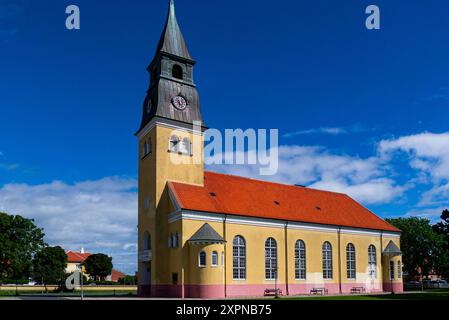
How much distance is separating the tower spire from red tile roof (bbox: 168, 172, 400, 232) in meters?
12.8

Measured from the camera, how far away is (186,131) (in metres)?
44.3

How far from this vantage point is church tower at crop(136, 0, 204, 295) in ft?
137

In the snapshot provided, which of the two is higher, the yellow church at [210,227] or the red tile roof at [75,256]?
the yellow church at [210,227]

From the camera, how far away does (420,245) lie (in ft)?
237

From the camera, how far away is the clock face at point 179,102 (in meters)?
44.1

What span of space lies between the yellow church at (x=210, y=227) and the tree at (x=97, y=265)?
6982 cm

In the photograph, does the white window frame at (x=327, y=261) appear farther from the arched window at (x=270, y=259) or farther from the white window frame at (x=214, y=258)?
the white window frame at (x=214, y=258)

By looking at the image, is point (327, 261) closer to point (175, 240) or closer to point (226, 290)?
point (226, 290)

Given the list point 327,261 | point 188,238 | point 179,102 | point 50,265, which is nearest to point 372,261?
point 327,261

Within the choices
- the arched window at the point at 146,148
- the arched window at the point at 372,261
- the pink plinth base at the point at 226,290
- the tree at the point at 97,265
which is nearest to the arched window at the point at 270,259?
the pink plinth base at the point at 226,290

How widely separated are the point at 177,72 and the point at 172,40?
11.6ft
